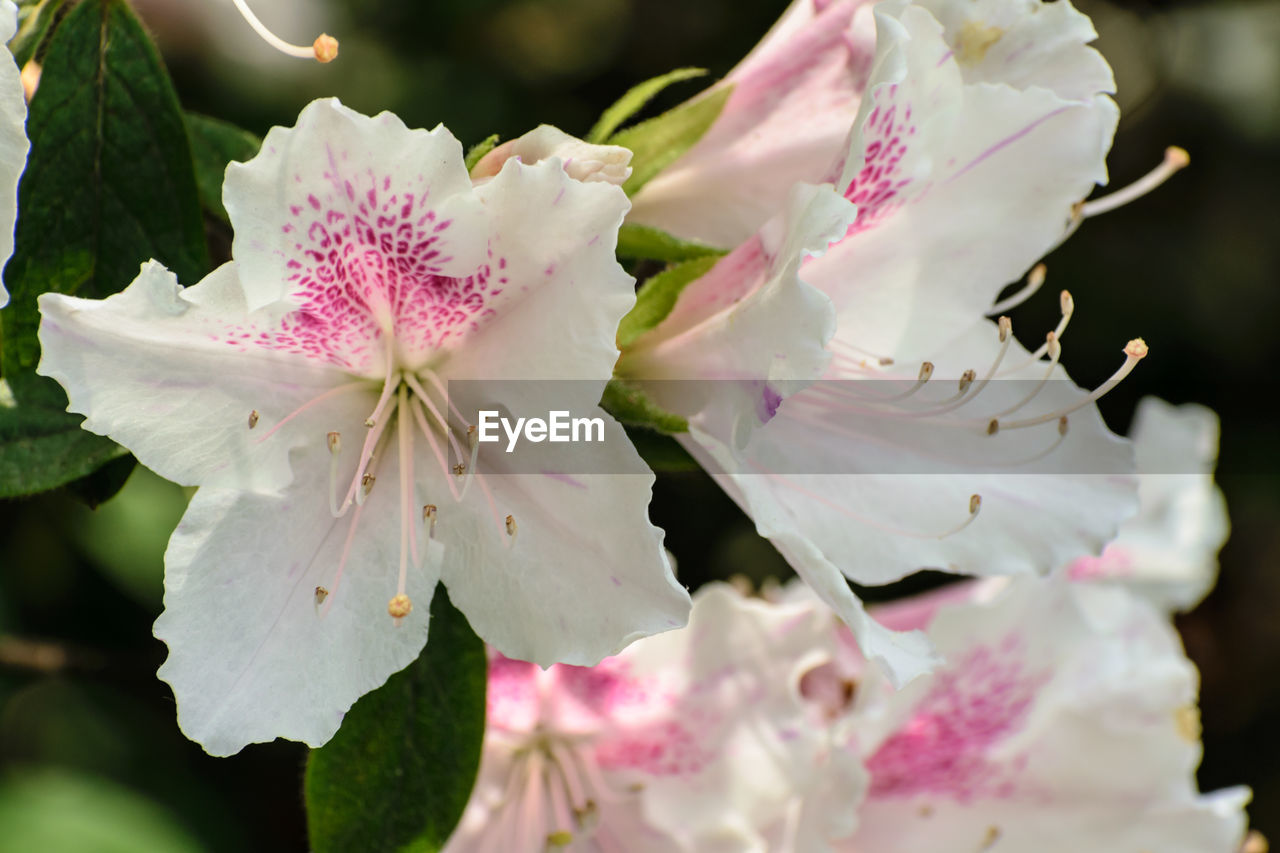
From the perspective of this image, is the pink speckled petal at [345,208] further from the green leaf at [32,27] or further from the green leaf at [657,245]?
the green leaf at [32,27]

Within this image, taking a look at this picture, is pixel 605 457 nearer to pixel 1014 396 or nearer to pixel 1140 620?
pixel 1014 396

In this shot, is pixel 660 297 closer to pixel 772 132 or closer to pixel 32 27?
pixel 772 132

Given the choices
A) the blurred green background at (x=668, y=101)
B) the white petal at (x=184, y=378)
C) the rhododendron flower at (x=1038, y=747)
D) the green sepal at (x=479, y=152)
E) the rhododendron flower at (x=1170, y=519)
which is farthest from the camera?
the blurred green background at (x=668, y=101)

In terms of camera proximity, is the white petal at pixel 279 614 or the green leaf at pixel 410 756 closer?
the white petal at pixel 279 614

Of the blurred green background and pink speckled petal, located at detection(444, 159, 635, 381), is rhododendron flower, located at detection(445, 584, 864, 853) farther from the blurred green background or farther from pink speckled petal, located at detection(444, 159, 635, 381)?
the blurred green background

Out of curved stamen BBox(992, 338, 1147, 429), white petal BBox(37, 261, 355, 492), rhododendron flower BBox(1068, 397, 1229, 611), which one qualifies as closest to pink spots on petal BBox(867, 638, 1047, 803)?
rhododendron flower BBox(1068, 397, 1229, 611)

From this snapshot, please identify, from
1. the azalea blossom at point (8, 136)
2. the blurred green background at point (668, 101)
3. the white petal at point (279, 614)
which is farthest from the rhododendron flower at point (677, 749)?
the blurred green background at point (668, 101)
